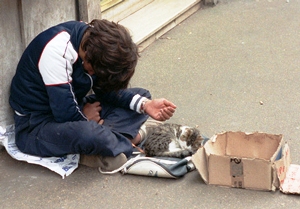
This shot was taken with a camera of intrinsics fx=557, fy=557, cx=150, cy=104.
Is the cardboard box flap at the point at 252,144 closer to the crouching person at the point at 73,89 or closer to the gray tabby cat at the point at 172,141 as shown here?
the gray tabby cat at the point at 172,141

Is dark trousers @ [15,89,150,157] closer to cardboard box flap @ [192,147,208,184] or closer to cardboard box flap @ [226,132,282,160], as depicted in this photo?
cardboard box flap @ [192,147,208,184]

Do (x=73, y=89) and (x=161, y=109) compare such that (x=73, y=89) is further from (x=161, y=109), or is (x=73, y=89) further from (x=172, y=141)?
(x=172, y=141)

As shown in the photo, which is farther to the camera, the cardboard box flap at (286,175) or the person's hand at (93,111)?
the person's hand at (93,111)

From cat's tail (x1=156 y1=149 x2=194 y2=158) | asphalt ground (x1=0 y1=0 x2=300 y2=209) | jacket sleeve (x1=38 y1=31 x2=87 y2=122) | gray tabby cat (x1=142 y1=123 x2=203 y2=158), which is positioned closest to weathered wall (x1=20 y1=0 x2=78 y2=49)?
jacket sleeve (x1=38 y1=31 x2=87 y2=122)

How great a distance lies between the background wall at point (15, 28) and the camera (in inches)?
142

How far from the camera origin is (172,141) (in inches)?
146

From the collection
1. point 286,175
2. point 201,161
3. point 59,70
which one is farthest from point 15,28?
point 286,175

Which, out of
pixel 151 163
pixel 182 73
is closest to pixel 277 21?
pixel 182 73

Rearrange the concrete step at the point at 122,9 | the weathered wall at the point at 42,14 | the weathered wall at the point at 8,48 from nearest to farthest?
1. the weathered wall at the point at 8,48
2. the weathered wall at the point at 42,14
3. the concrete step at the point at 122,9

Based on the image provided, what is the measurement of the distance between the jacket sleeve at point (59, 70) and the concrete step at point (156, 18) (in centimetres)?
211

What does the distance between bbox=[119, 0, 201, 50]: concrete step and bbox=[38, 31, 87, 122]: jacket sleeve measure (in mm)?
2111

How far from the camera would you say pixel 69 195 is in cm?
326

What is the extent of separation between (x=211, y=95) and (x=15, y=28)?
5.63 feet

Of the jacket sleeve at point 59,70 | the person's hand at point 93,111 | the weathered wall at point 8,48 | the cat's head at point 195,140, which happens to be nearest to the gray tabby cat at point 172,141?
the cat's head at point 195,140
